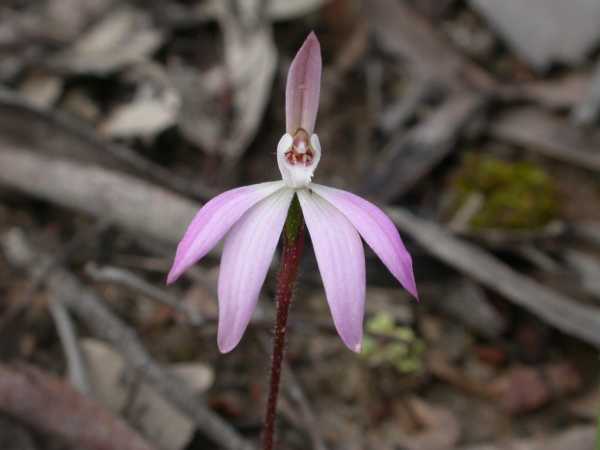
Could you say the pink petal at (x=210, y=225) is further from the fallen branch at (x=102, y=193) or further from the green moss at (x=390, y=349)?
the green moss at (x=390, y=349)

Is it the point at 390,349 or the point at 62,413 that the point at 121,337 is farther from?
the point at 390,349

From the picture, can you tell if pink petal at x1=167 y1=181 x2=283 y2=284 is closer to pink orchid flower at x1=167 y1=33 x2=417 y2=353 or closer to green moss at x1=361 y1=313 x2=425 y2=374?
pink orchid flower at x1=167 y1=33 x2=417 y2=353

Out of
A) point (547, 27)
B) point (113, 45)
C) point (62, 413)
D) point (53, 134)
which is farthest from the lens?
point (113, 45)

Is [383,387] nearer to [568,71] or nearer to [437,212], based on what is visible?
[437,212]

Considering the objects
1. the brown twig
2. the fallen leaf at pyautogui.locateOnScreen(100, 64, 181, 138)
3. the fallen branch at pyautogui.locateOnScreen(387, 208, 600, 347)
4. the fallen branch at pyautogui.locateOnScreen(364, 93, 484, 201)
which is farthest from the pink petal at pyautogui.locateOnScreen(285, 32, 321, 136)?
the fallen leaf at pyautogui.locateOnScreen(100, 64, 181, 138)

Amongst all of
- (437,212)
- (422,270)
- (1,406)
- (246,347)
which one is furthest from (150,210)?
(437,212)

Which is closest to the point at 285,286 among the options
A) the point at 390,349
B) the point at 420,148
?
the point at 390,349

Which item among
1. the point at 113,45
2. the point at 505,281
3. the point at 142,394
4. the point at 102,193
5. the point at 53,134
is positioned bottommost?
the point at 142,394
